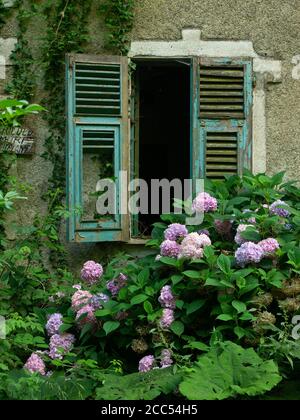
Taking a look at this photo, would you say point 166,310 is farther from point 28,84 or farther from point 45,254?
point 28,84

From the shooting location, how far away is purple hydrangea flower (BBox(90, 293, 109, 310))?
5.55m

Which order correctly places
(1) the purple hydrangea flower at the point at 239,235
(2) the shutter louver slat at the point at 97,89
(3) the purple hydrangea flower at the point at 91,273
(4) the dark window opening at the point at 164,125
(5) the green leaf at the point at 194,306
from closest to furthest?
(5) the green leaf at the point at 194,306 → (1) the purple hydrangea flower at the point at 239,235 → (3) the purple hydrangea flower at the point at 91,273 → (2) the shutter louver slat at the point at 97,89 → (4) the dark window opening at the point at 164,125

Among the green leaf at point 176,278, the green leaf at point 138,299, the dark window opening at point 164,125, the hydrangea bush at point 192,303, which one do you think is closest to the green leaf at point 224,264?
the hydrangea bush at point 192,303

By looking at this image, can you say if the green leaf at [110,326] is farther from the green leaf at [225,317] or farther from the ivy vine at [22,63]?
the ivy vine at [22,63]

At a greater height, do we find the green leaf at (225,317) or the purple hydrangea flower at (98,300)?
the purple hydrangea flower at (98,300)

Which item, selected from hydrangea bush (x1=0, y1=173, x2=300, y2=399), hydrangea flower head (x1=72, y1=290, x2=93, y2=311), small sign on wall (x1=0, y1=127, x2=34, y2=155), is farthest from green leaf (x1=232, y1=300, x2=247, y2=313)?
small sign on wall (x1=0, y1=127, x2=34, y2=155)

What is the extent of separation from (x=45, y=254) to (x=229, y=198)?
1426 millimetres

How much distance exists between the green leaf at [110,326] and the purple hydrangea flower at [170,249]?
0.53 meters

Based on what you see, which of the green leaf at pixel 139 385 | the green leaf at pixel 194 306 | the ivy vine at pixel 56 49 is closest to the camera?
the green leaf at pixel 139 385

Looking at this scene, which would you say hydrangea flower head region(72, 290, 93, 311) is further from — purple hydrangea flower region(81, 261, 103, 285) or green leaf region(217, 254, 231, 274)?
green leaf region(217, 254, 231, 274)

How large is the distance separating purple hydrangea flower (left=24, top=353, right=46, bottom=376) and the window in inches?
43.9

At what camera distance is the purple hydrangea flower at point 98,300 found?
555cm

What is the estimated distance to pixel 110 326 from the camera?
534 centimetres

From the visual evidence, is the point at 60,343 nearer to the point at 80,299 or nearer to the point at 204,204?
the point at 80,299
